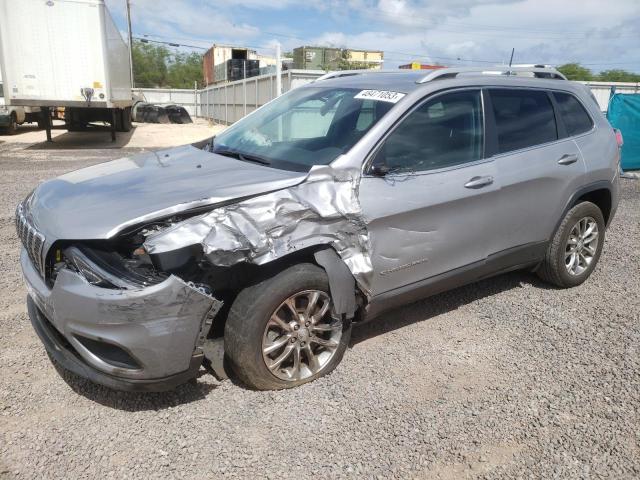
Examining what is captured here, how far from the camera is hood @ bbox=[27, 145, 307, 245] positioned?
8.45 ft

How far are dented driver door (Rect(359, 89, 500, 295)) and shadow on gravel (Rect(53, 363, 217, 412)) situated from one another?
1.24 meters

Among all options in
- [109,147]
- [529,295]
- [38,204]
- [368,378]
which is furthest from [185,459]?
[109,147]

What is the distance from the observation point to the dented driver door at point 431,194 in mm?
3131

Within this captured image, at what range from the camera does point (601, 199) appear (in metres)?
4.76

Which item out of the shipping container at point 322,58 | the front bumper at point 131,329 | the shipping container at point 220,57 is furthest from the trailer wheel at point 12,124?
the front bumper at point 131,329

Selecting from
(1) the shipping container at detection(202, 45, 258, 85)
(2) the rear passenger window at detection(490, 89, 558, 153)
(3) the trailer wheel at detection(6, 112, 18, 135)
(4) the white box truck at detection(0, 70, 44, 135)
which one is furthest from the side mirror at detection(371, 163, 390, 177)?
(1) the shipping container at detection(202, 45, 258, 85)

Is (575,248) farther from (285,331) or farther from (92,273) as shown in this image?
(92,273)

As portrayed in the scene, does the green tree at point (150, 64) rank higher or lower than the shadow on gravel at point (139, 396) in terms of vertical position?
higher

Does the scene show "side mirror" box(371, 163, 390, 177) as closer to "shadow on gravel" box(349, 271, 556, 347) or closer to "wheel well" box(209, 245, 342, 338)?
"wheel well" box(209, 245, 342, 338)

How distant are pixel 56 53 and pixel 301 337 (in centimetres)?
1399

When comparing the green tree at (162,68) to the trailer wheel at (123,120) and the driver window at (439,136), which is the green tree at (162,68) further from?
the driver window at (439,136)

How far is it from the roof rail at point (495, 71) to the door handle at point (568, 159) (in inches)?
31.1

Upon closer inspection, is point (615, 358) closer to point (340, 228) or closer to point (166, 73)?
point (340, 228)

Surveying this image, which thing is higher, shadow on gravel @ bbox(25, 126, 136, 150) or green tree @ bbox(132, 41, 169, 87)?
green tree @ bbox(132, 41, 169, 87)
